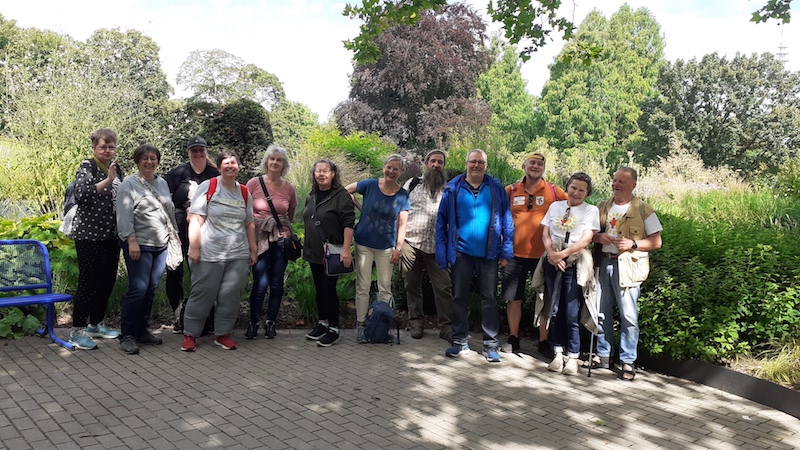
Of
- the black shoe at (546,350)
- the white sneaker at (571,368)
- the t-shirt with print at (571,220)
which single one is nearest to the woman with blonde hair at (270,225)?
the t-shirt with print at (571,220)

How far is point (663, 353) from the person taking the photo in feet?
18.1

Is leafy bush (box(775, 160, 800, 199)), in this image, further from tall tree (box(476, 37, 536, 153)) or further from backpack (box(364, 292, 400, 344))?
tall tree (box(476, 37, 536, 153))

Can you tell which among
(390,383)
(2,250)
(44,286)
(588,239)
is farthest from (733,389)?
(2,250)

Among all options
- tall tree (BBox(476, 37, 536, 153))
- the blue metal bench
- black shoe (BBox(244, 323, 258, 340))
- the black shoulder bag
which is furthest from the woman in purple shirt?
tall tree (BBox(476, 37, 536, 153))

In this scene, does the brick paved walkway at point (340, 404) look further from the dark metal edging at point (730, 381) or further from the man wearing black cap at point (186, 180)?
the man wearing black cap at point (186, 180)

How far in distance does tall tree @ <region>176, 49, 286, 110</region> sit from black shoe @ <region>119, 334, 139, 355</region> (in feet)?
162

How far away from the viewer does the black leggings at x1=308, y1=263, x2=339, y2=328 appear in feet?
20.3

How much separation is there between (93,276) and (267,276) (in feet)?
5.04

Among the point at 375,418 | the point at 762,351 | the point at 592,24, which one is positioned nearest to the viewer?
the point at 375,418

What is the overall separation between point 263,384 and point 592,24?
2072 inches

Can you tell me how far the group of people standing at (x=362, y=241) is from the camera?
Answer: 213 inches

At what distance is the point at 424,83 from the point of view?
33.3 meters

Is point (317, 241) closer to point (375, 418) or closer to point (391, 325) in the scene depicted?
point (391, 325)

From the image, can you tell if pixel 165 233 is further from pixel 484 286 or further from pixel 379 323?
pixel 484 286
